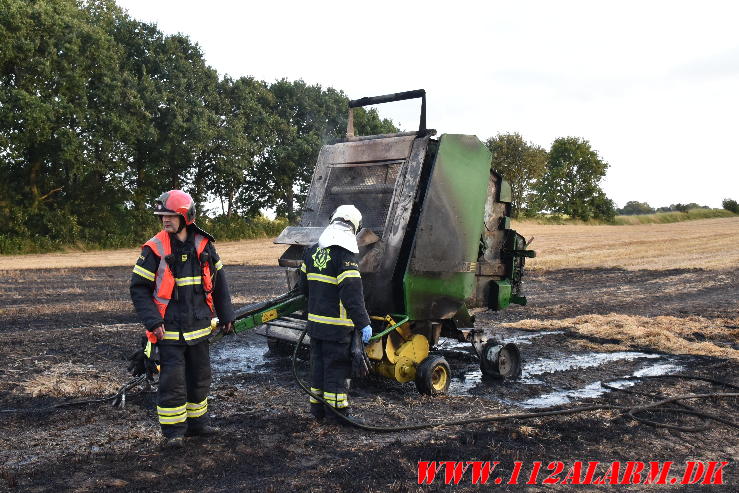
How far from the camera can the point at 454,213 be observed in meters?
6.45

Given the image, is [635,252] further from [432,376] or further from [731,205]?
[731,205]

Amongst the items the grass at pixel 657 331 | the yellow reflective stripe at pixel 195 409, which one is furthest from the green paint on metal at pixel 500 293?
the yellow reflective stripe at pixel 195 409

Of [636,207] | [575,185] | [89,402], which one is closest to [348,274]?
[89,402]

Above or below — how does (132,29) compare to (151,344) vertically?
above

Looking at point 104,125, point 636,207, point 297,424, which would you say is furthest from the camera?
point 636,207

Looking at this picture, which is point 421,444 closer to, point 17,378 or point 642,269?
point 17,378

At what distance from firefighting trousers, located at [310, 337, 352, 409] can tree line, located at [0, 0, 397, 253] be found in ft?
74.2

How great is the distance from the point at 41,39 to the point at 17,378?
74.3 feet

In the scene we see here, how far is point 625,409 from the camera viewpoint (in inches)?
220

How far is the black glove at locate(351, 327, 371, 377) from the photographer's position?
202 inches

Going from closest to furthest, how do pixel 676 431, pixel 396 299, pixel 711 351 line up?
pixel 676 431 → pixel 396 299 → pixel 711 351

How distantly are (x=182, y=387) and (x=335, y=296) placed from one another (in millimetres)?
1368

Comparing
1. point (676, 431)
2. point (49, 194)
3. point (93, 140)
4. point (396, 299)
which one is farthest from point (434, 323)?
point (49, 194)

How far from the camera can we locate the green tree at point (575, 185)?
203 feet
